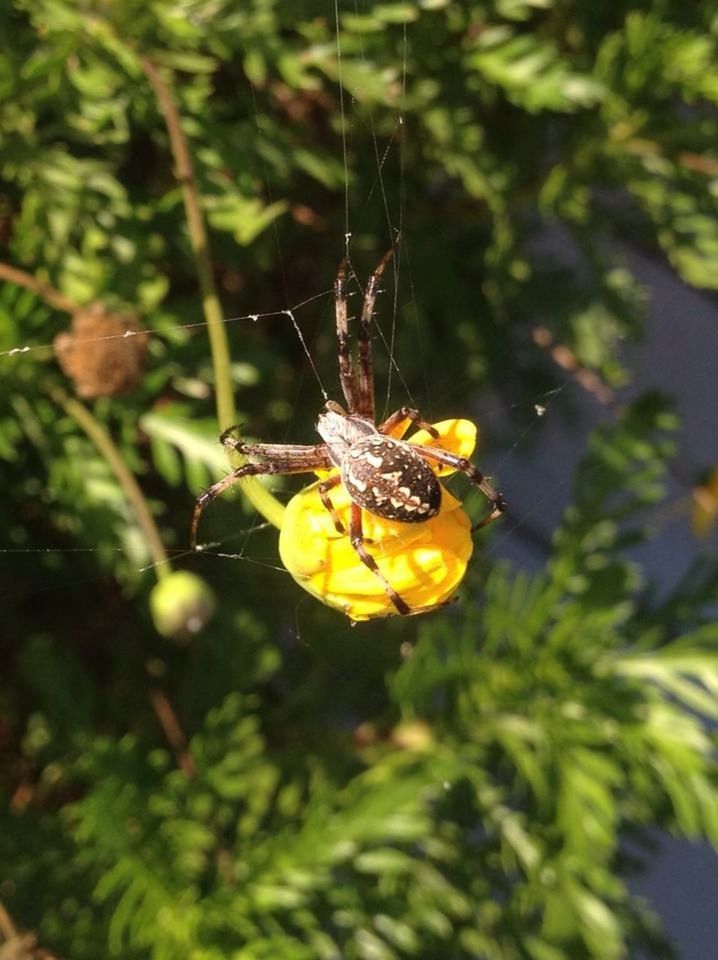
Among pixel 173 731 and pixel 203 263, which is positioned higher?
pixel 203 263

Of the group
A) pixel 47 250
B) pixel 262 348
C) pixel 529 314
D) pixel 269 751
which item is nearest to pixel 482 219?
pixel 529 314

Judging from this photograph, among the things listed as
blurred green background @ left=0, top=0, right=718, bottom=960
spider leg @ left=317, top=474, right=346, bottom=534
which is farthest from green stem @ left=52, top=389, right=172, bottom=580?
spider leg @ left=317, top=474, right=346, bottom=534

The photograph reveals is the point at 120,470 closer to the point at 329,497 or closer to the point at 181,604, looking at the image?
the point at 181,604

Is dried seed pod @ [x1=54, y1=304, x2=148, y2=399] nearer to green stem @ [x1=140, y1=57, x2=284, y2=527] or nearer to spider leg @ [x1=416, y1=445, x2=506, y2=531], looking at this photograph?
green stem @ [x1=140, y1=57, x2=284, y2=527]

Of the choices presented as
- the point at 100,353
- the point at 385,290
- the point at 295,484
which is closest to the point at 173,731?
the point at 295,484

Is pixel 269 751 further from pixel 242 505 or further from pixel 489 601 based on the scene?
pixel 242 505

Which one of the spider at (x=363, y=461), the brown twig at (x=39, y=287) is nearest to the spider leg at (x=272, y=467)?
the spider at (x=363, y=461)
